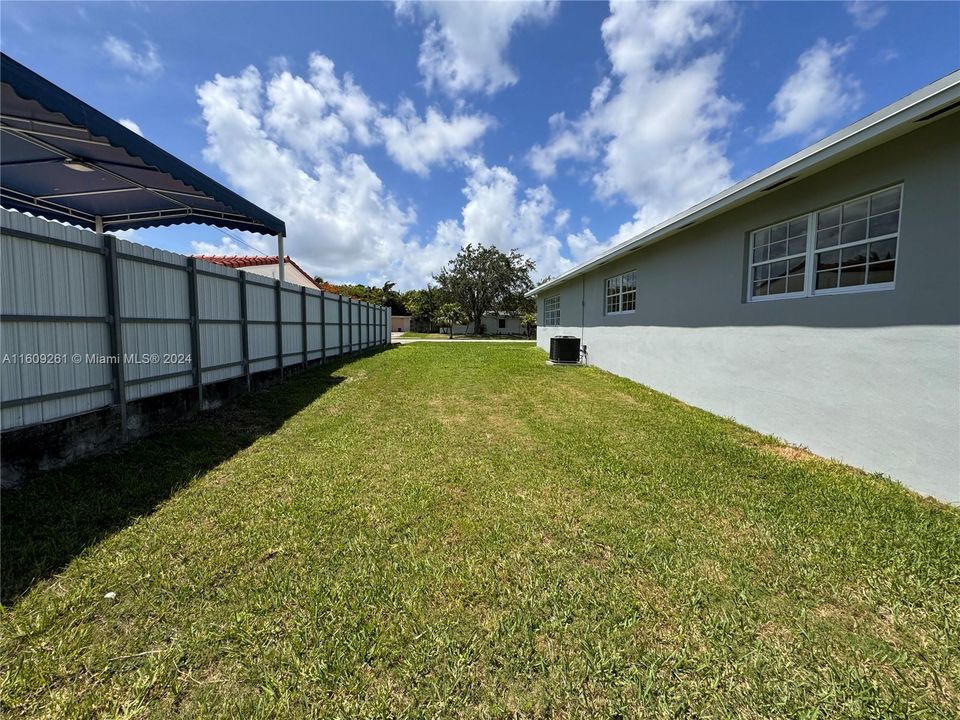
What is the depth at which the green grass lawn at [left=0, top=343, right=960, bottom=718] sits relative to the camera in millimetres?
1650

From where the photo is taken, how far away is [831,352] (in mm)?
4340

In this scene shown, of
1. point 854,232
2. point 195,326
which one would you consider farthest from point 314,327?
point 854,232

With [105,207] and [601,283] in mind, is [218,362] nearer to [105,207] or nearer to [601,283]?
[105,207]

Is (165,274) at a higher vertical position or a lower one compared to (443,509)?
higher

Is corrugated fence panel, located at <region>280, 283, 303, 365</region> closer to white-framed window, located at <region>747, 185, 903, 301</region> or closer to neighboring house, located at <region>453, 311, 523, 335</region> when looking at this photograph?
white-framed window, located at <region>747, 185, 903, 301</region>

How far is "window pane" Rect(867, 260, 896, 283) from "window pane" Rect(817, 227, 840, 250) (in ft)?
1.98

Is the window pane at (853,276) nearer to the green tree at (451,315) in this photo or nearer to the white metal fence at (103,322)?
the white metal fence at (103,322)

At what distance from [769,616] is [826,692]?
428mm

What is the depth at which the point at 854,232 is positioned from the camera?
4316 mm

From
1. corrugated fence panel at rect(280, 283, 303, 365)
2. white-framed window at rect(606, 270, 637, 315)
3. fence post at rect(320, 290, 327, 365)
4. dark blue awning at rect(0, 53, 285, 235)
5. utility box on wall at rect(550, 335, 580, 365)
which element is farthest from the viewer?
utility box on wall at rect(550, 335, 580, 365)

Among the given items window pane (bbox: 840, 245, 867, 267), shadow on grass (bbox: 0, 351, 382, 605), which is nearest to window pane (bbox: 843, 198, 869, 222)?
window pane (bbox: 840, 245, 867, 267)

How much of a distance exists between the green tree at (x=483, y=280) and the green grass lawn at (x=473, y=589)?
39499 millimetres

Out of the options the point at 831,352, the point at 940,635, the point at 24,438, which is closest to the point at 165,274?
the point at 24,438

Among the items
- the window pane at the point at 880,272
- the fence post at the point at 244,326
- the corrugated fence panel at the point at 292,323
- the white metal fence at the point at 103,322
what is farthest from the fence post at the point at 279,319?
the window pane at the point at 880,272
